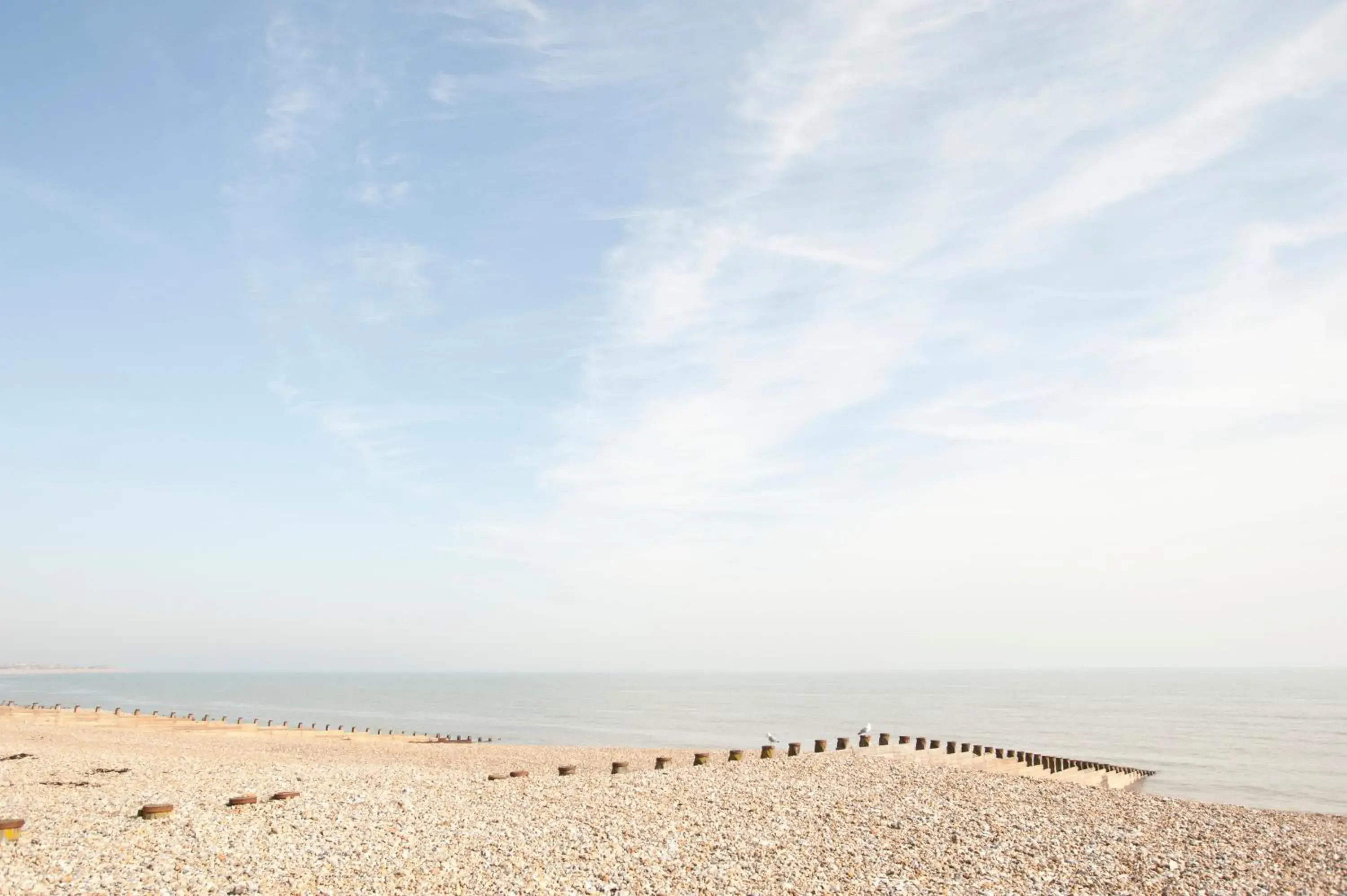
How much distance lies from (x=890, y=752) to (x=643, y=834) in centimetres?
1626

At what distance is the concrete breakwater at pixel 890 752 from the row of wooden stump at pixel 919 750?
0.04 m

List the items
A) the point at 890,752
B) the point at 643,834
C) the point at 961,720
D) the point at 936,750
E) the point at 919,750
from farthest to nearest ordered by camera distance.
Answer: the point at 961,720 → the point at 936,750 → the point at 919,750 → the point at 890,752 → the point at 643,834

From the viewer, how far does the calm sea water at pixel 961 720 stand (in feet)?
159

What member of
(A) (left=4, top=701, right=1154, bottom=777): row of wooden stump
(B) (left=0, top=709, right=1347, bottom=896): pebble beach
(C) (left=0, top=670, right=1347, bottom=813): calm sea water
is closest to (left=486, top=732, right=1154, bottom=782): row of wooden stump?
(A) (left=4, top=701, right=1154, bottom=777): row of wooden stump

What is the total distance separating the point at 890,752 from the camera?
29.8m

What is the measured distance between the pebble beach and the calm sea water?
20.9 m

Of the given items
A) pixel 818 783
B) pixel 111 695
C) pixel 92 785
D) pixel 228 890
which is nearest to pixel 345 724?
pixel 92 785

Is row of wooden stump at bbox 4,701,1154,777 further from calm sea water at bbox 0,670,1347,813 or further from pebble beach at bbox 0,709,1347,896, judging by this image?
calm sea water at bbox 0,670,1347,813

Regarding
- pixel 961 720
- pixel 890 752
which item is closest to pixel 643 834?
pixel 890 752

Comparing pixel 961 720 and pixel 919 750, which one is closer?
pixel 919 750

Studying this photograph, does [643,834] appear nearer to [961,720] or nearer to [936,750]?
[936,750]

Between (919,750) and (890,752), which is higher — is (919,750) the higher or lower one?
the lower one

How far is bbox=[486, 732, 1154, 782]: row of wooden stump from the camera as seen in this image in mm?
25422

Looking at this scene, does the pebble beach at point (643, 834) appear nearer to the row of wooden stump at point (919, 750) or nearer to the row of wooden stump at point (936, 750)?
the row of wooden stump at point (919, 750)
